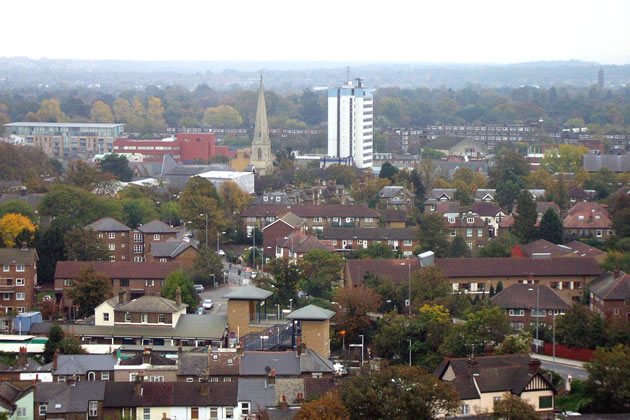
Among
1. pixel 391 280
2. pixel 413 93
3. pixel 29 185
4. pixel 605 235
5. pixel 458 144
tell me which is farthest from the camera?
pixel 413 93

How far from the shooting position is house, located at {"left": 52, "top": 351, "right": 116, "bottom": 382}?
88.1 feet

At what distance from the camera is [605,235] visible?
1874 inches

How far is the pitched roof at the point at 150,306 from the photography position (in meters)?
32.9

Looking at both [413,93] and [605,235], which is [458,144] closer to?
[605,235]

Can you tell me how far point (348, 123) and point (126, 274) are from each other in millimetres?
46141

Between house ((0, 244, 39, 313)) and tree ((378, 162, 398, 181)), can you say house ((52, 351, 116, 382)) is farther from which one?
tree ((378, 162, 398, 181))

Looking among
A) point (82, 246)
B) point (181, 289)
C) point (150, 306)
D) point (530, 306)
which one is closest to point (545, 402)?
point (530, 306)

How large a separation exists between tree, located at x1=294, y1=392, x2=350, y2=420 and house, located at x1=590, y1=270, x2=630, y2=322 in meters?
12.6

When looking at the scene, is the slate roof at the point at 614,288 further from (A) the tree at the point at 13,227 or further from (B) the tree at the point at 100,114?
(B) the tree at the point at 100,114

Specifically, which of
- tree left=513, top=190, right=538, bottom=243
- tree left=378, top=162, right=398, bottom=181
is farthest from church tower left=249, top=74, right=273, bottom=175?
tree left=513, top=190, right=538, bottom=243

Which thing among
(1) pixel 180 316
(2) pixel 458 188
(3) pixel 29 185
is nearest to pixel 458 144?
(2) pixel 458 188

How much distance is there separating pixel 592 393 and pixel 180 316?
11.7 m

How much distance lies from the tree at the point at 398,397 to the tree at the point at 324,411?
52 centimetres

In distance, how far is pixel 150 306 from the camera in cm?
3312
